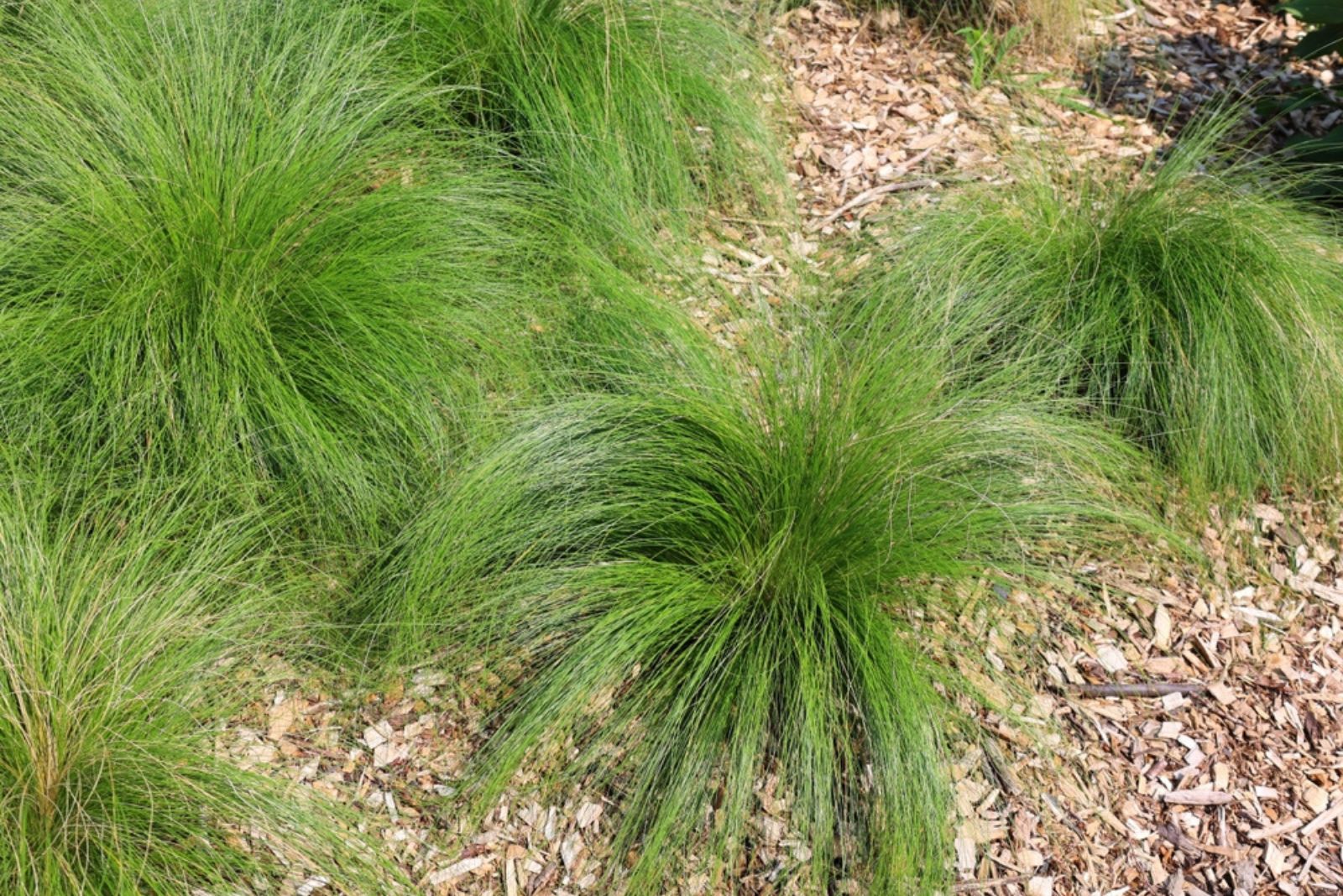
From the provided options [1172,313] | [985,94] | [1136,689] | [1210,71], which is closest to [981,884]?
[1136,689]

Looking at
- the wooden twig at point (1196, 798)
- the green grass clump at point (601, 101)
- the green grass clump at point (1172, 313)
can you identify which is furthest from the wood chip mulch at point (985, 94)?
the wooden twig at point (1196, 798)

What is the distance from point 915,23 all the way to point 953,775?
3.41 metres

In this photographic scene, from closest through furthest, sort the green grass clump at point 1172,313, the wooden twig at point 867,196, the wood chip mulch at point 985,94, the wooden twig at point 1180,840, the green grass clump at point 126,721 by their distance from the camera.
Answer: the green grass clump at point 126,721, the wooden twig at point 1180,840, the green grass clump at point 1172,313, the wooden twig at point 867,196, the wood chip mulch at point 985,94

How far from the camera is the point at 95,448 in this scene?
3.19m

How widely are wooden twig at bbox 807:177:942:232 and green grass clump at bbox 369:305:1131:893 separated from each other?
128 cm

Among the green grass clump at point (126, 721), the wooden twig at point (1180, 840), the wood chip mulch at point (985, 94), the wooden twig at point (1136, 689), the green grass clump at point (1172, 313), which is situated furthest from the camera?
the wood chip mulch at point (985, 94)

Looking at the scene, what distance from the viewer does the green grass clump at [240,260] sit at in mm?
3123

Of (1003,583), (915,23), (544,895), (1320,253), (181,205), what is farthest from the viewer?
(915,23)

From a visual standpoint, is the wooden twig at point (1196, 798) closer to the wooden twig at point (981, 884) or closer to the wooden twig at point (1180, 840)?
the wooden twig at point (1180, 840)

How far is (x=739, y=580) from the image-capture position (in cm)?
291

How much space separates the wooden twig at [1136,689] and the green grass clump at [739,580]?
0.37 m

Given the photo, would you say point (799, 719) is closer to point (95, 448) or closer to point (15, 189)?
point (95, 448)

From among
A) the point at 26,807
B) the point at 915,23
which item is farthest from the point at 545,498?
the point at 915,23

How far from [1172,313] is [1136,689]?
1113 mm
